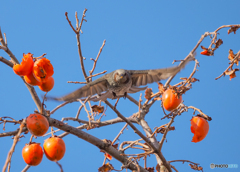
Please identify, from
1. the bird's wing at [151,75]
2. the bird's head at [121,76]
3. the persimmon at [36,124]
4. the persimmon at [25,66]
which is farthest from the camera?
the bird's head at [121,76]

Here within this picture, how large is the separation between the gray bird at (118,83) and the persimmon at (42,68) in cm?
119

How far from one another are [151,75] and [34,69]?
1942 millimetres

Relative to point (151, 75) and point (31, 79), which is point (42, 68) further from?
point (151, 75)

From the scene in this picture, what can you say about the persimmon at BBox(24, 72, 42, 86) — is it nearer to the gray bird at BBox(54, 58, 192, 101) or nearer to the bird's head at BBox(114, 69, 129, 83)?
the gray bird at BBox(54, 58, 192, 101)

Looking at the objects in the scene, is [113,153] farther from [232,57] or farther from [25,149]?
[232,57]

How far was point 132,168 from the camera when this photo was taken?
317 cm

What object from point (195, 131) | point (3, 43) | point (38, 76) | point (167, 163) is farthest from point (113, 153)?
Answer: point (3, 43)

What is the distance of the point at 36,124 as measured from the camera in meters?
2.43

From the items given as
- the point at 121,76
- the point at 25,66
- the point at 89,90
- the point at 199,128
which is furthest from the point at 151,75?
the point at 25,66

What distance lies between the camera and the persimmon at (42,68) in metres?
2.66

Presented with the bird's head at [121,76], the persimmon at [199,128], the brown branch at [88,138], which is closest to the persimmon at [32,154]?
the brown branch at [88,138]

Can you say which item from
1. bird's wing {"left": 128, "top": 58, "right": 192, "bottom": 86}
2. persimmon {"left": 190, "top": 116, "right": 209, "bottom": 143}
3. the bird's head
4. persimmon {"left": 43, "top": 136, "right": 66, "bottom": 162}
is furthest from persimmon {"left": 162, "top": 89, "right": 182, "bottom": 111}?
the bird's head

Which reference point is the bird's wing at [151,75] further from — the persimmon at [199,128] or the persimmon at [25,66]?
the persimmon at [25,66]

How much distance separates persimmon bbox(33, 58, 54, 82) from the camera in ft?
8.71
